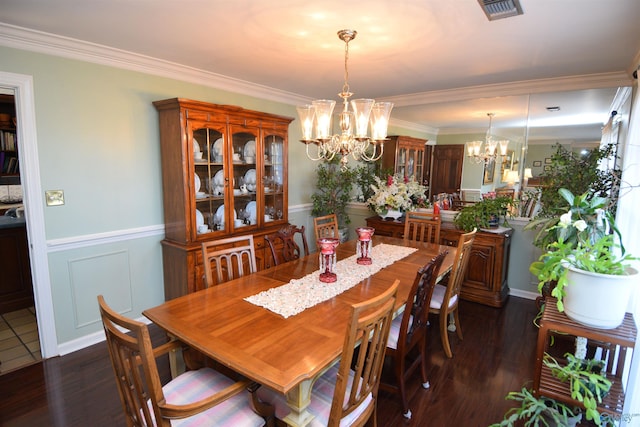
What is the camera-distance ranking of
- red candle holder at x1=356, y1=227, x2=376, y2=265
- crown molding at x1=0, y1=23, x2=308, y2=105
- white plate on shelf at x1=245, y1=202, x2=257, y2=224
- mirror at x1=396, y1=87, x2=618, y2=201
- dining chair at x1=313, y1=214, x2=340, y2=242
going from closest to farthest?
crown molding at x1=0, y1=23, x2=308, y2=105 → red candle holder at x1=356, y1=227, x2=376, y2=265 → dining chair at x1=313, y1=214, x2=340, y2=242 → mirror at x1=396, y1=87, x2=618, y2=201 → white plate on shelf at x1=245, y1=202, x2=257, y2=224

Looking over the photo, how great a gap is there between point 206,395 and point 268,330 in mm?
385

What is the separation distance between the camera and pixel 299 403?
1.32m

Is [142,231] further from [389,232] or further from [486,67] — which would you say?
[486,67]

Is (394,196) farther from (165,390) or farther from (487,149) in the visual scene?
(165,390)

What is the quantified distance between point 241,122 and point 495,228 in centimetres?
293

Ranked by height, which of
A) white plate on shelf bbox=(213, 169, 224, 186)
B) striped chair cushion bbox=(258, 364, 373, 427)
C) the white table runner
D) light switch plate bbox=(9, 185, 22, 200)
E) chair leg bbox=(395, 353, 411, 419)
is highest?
white plate on shelf bbox=(213, 169, 224, 186)

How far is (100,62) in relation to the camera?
269 cm

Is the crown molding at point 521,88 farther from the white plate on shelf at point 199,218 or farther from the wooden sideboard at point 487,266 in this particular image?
the white plate on shelf at point 199,218

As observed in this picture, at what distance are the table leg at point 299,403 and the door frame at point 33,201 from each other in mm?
2333

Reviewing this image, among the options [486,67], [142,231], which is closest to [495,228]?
[486,67]

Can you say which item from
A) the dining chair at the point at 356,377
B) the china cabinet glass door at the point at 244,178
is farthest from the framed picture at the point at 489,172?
the dining chair at the point at 356,377

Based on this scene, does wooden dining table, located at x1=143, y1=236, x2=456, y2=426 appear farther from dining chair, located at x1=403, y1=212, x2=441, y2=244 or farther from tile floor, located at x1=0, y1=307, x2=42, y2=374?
tile floor, located at x1=0, y1=307, x2=42, y2=374

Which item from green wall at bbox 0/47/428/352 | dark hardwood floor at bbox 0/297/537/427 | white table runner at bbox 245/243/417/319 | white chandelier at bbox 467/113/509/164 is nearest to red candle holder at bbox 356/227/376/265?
white table runner at bbox 245/243/417/319

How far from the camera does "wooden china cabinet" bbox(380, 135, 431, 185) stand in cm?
519
